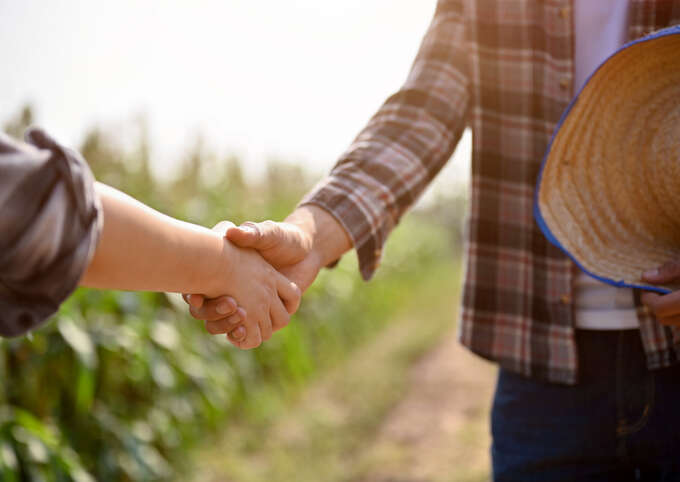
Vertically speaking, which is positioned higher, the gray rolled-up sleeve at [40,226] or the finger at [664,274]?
the gray rolled-up sleeve at [40,226]

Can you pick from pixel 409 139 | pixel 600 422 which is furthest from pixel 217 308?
pixel 600 422

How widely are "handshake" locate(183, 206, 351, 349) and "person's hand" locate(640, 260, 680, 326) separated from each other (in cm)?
57

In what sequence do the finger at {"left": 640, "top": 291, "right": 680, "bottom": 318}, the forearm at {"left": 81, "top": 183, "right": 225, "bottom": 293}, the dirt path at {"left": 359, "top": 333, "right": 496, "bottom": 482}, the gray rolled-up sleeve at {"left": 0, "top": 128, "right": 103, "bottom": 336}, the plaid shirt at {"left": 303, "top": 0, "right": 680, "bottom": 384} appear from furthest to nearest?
the dirt path at {"left": 359, "top": 333, "right": 496, "bottom": 482} < the plaid shirt at {"left": 303, "top": 0, "right": 680, "bottom": 384} < the finger at {"left": 640, "top": 291, "right": 680, "bottom": 318} < the forearm at {"left": 81, "top": 183, "right": 225, "bottom": 293} < the gray rolled-up sleeve at {"left": 0, "top": 128, "right": 103, "bottom": 336}

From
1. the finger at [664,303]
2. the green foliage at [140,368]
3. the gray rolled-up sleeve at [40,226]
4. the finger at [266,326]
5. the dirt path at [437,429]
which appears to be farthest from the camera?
the dirt path at [437,429]

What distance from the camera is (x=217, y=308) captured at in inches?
44.2

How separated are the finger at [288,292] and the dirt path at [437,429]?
2.40 metres

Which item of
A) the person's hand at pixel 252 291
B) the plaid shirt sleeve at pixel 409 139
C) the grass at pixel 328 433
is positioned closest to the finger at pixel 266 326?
the person's hand at pixel 252 291

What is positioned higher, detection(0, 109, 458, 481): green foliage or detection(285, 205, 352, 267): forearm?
detection(285, 205, 352, 267): forearm

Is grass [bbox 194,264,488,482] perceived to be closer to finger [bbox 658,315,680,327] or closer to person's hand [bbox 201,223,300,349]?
person's hand [bbox 201,223,300,349]

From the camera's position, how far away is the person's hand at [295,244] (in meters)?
1.14

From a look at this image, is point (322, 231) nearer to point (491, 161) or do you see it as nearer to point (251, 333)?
point (251, 333)

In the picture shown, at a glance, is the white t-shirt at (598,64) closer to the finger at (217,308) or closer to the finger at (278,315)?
the finger at (278,315)

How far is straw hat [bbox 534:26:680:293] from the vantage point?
1166 mm

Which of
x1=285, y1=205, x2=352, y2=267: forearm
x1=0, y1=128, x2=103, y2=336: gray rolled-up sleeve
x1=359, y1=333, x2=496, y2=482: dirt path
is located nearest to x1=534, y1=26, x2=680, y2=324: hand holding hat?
x1=285, y1=205, x2=352, y2=267: forearm
